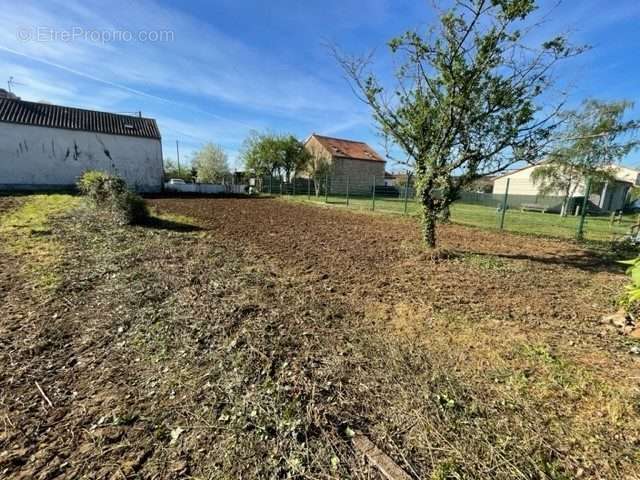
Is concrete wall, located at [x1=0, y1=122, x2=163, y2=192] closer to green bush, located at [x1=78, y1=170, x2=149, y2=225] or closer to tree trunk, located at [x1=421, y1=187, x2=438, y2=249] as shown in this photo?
green bush, located at [x1=78, y1=170, x2=149, y2=225]

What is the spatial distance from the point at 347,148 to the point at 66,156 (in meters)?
27.2

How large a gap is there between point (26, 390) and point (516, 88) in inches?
292

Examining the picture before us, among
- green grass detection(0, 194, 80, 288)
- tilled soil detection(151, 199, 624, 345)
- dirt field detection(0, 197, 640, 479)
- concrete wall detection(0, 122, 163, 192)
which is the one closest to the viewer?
dirt field detection(0, 197, 640, 479)

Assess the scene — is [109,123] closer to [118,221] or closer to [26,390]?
[118,221]

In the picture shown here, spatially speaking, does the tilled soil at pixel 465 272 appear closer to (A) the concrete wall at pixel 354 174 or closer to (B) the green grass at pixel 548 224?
(B) the green grass at pixel 548 224

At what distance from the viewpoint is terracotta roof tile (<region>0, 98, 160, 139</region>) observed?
1770 cm

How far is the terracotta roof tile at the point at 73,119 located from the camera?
17705 mm

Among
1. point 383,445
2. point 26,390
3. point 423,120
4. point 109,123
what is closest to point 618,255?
point 423,120

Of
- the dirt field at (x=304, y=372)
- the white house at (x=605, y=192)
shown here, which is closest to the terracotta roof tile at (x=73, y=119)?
the dirt field at (x=304, y=372)

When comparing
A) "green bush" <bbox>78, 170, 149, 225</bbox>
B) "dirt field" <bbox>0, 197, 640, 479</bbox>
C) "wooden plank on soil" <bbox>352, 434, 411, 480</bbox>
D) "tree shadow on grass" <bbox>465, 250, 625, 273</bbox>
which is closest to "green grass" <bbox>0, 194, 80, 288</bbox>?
"dirt field" <bbox>0, 197, 640, 479</bbox>

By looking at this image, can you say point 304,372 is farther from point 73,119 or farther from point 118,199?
point 73,119

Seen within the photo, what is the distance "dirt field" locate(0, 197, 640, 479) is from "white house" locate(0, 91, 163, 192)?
702 inches

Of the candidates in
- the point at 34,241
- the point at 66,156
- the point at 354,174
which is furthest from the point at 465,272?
the point at 354,174

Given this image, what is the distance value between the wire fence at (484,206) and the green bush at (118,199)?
8877 mm
